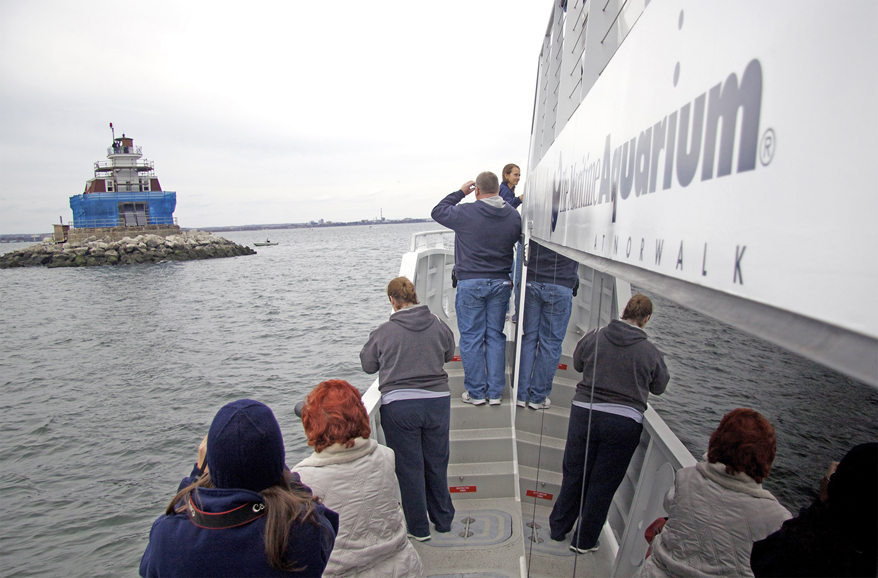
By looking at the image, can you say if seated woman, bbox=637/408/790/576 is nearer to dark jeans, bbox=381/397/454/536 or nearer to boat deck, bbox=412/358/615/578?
boat deck, bbox=412/358/615/578

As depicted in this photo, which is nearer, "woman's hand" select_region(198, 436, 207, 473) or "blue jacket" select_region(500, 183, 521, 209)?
"woman's hand" select_region(198, 436, 207, 473)

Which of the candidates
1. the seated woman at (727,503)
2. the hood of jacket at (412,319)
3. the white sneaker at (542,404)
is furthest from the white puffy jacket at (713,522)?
the white sneaker at (542,404)

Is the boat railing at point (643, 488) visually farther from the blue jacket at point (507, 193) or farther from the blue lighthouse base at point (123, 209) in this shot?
the blue lighthouse base at point (123, 209)

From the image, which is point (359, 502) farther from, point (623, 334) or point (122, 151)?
point (122, 151)

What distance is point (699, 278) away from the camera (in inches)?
31.3

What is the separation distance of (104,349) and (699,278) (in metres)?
23.2

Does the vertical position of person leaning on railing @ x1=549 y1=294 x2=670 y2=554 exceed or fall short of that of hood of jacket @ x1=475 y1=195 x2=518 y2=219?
it falls short

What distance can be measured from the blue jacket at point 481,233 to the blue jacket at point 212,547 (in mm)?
2949

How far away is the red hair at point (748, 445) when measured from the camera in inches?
74.2

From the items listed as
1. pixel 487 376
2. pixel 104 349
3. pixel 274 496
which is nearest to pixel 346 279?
pixel 104 349

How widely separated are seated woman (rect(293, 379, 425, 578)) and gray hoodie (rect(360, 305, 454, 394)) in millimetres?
916

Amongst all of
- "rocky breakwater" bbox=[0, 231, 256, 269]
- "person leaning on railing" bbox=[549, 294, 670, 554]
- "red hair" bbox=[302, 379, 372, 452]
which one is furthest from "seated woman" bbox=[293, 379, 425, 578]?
"rocky breakwater" bbox=[0, 231, 256, 269]

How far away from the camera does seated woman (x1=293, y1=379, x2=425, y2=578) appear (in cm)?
230

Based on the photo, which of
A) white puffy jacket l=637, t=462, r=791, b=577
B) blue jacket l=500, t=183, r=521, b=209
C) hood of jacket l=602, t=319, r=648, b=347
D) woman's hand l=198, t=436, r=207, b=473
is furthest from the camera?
blue jacket l=500, t=183, r=521, b=209
